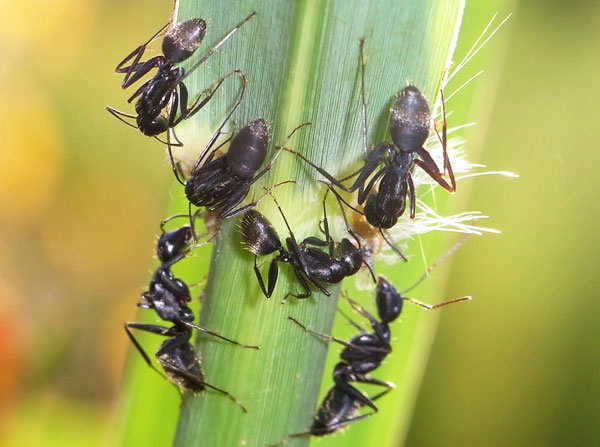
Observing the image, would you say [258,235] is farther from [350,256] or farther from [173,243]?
[173,243]

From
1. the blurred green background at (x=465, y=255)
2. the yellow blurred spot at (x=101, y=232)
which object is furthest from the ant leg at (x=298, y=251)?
the yellow blurred spot at (x=101, y=232)

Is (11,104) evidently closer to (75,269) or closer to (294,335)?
(75,269)

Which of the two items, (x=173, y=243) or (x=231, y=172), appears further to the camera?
(x=173, y=243)

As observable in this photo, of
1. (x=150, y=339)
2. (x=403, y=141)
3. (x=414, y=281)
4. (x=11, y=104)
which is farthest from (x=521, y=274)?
(x=11, y=104)

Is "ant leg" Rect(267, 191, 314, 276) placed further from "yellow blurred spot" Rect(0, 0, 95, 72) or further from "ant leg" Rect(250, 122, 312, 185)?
"yellow blurred spot" Rect(0, 0, 95, 72)

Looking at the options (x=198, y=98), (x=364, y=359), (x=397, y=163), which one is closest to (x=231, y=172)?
(x=198, y=98)

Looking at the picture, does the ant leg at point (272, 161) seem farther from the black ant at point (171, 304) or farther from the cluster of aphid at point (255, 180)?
the black ant at point (171, 304)
